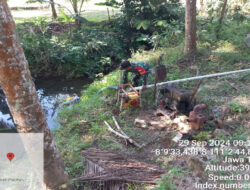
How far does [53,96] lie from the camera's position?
836 cm

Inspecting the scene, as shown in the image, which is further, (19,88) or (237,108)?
(237,108)

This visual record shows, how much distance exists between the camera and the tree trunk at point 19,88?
6.78 feet

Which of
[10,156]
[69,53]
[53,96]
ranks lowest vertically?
[10,156]

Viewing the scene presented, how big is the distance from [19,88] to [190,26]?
6.51m

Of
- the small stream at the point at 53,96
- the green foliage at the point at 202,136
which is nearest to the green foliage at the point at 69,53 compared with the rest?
the small stream at the point at 53,96

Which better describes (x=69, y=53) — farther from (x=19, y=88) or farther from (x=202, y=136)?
(x=19, y=88)

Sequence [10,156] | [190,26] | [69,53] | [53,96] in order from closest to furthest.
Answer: [10,156] < [190,26] < [53,96] < [69,53]

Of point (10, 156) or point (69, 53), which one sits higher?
point (69, 53)

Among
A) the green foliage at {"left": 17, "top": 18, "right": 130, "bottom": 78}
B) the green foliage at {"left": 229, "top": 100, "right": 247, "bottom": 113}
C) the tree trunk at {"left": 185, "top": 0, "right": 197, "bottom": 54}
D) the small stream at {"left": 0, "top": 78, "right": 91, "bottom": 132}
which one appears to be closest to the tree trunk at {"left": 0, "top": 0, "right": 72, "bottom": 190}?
the small stream at {"left": 0, "top": 78, "right": 91, "bottom": 132}

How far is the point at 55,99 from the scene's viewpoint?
26.4 ft

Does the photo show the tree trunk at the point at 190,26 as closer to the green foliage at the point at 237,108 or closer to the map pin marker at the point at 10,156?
the green foliage at the point at 237,108

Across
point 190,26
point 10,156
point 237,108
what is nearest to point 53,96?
point 10,156

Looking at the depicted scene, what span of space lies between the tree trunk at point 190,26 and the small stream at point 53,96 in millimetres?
4405

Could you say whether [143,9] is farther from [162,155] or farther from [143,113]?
[162,155]
